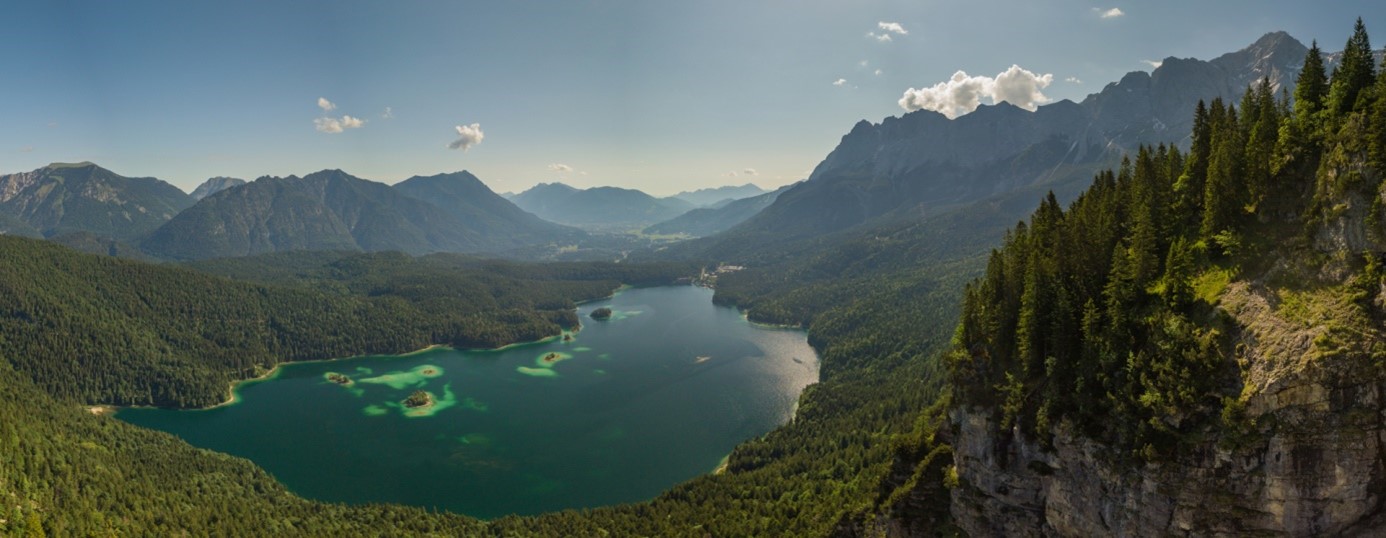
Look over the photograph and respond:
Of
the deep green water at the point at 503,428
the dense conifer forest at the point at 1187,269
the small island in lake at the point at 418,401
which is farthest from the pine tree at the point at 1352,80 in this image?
the small island in lake at the point at 418,401

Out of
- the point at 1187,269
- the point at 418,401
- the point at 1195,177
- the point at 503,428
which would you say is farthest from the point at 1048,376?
the point at 418,401

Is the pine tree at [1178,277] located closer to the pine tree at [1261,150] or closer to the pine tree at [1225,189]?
the pine tree at [1225,189]

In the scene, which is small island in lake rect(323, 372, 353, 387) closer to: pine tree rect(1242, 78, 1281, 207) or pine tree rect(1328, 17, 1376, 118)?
pine tree rect(1242, 78, 1281, 207)

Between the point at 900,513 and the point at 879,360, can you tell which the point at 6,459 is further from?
the point at 879,360

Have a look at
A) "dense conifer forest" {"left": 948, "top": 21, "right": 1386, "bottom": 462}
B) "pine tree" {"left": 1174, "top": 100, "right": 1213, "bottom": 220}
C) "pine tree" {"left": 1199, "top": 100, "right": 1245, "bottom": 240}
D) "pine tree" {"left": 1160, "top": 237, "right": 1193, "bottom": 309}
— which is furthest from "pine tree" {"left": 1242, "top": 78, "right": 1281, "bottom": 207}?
"pine tree" {"left": 1160, "top": 237, "right": 1193, "bottom": 309}

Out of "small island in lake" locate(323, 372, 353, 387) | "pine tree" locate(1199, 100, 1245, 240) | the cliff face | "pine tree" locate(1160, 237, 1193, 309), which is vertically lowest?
"small island in lake" locate(323, 372, 353, 387)

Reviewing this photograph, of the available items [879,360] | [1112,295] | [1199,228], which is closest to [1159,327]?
[1112,295]

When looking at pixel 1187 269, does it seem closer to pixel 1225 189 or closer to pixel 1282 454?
pixel 1225 189
